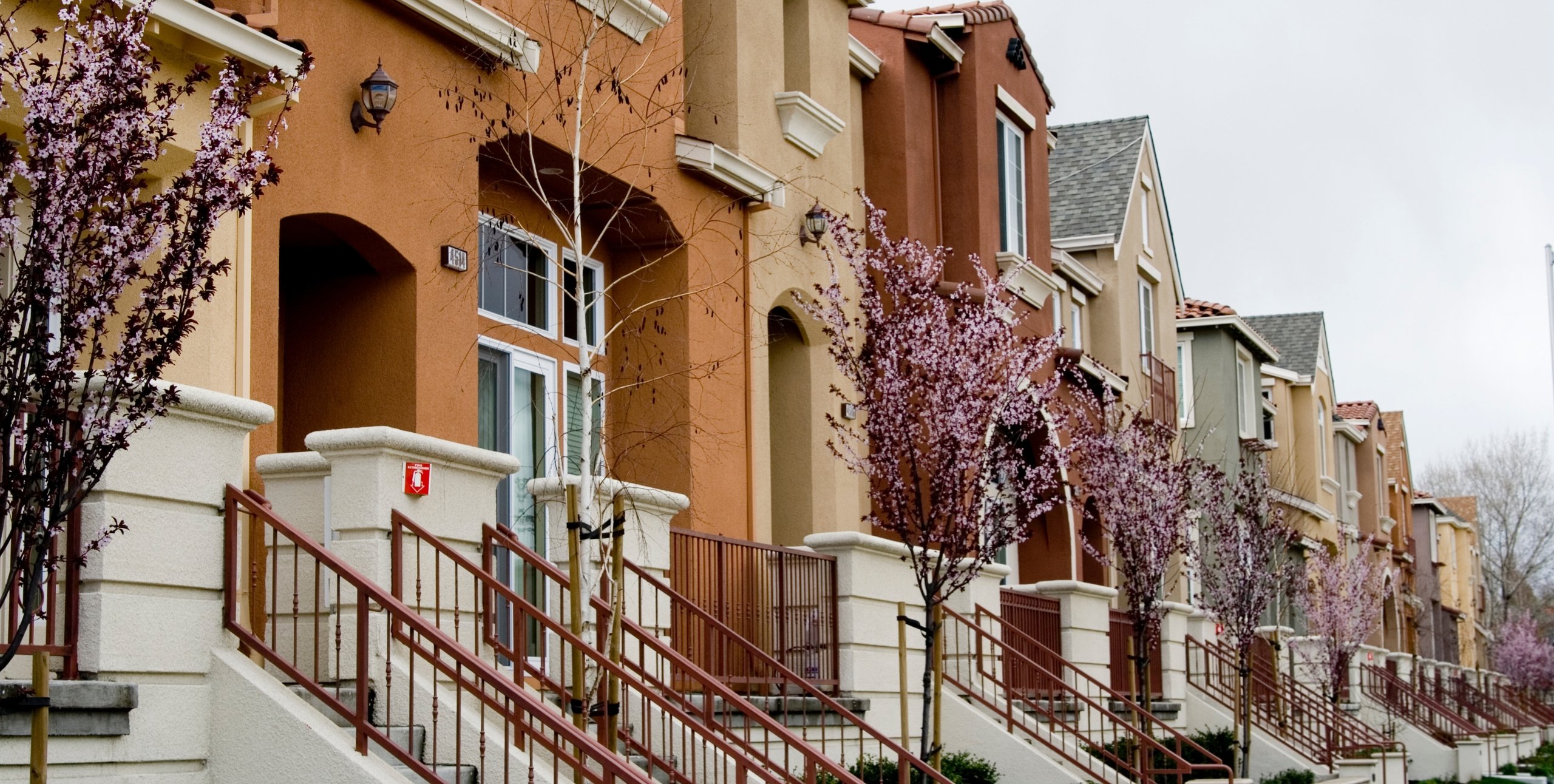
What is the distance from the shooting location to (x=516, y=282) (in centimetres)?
1560

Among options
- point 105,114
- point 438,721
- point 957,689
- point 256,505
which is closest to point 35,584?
point 105,114

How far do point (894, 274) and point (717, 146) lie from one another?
2.90 m

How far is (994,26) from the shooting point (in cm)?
2383

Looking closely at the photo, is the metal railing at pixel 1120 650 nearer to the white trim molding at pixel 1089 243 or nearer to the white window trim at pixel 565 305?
the white trim molding at pixel 1089 243

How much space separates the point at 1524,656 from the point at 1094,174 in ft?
147

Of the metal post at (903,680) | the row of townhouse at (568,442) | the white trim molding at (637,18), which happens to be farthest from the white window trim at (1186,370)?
the metal post at (903,680)

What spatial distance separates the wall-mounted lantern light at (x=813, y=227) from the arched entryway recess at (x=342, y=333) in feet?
20.7

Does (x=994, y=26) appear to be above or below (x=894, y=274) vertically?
above

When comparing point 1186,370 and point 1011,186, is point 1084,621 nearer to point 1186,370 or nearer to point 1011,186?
point 1011,186

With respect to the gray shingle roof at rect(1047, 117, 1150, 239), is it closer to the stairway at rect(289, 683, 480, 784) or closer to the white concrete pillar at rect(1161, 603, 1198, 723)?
the white concrete pillar at rect(1161, 603, 1198, 723)

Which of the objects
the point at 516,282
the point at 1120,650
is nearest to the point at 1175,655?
the point at 1120,650

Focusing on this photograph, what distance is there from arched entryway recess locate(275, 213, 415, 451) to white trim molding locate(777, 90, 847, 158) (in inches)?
241

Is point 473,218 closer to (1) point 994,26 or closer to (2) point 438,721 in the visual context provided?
(2) point 438,721

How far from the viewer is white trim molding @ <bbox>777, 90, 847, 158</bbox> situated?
18.2 meters
